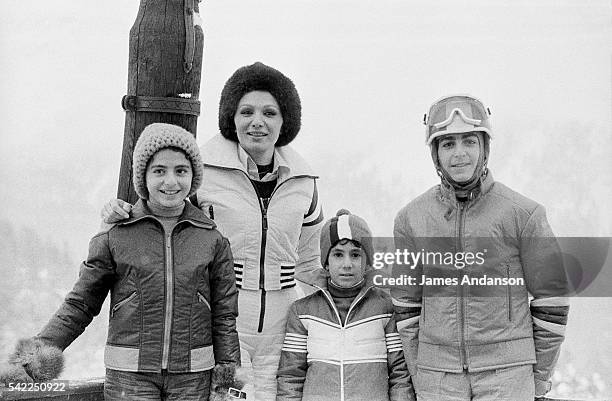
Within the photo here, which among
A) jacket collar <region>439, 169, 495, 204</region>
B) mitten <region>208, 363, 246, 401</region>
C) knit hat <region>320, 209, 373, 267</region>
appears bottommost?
mitten <region>208, 363, 246, 401</region>

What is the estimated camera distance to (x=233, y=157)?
2508 millimetres

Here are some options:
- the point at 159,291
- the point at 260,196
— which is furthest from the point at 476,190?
the point at 159,291

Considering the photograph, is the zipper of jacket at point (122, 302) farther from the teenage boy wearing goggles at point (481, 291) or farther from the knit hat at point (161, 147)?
the teenage boy wearing goggles at point (481, 291)

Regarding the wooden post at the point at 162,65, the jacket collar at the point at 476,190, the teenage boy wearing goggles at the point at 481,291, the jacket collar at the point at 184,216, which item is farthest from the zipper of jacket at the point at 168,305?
the jacket collar at the point at 476,190

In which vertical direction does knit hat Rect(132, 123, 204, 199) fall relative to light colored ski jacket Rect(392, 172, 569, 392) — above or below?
above

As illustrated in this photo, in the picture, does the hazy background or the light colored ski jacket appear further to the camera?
the hazy background

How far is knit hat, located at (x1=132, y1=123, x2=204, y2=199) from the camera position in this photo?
7.67 feet

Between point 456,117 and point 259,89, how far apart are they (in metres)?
0.63

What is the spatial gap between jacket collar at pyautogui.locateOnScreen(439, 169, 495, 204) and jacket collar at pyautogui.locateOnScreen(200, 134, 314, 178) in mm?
431

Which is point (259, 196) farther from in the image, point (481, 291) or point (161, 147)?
point (481, 291)

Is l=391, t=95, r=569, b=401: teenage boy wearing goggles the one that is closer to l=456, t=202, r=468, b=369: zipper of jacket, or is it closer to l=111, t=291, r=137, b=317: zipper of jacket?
l=456, t=202, r=468, b=369: zipper of jacket

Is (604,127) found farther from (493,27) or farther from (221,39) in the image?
(221,39)

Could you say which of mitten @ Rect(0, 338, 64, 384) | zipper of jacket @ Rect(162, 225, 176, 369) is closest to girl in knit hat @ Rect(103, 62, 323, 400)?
zipper of jacket @ Rect(162, 225, 176, 369)

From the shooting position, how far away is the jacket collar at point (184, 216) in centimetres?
233
